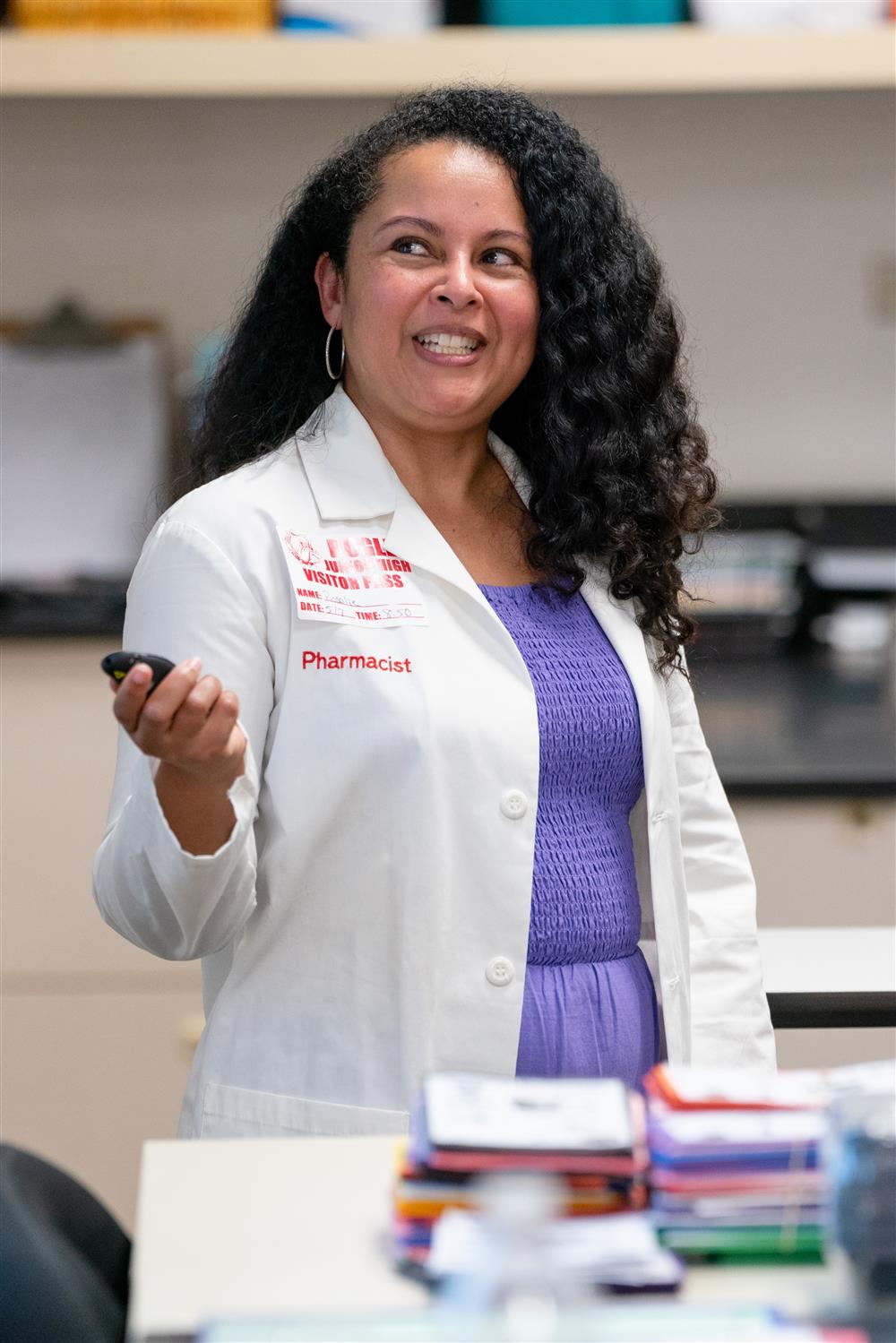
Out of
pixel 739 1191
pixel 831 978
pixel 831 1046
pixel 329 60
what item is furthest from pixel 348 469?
pixel 329 60

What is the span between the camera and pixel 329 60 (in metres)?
2.57

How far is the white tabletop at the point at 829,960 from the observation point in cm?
155

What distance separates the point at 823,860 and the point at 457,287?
3.85 feet

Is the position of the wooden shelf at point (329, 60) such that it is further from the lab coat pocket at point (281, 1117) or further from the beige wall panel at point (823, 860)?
the lab coat pocket at point (281, 1117)

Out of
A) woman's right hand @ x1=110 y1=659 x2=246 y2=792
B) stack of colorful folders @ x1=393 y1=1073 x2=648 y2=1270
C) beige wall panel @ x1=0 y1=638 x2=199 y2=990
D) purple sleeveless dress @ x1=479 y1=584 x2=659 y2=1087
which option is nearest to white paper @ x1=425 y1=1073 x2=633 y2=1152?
stack of colorful folders @ x1=393 y1=1073 x2=648 y2=1270

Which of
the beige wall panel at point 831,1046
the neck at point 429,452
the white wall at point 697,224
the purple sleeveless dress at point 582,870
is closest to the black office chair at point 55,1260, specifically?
the purple sleeveless dress at point 582,870

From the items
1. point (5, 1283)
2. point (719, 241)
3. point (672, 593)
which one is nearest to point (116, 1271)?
point (5, 1283)

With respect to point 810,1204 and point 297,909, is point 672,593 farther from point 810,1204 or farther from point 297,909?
point 810,1204

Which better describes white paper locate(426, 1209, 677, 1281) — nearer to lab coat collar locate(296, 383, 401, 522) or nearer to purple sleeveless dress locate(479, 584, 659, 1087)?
purple sleeveless dress locate(479, 584, 659, 1087)

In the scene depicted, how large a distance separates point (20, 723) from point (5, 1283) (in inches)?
60.3

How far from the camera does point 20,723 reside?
2.48m

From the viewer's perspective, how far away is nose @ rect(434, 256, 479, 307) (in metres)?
1.43

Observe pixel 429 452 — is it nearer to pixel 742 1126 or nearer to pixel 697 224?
pixel 742 1126

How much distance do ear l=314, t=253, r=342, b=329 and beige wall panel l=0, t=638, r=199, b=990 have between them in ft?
3.33
